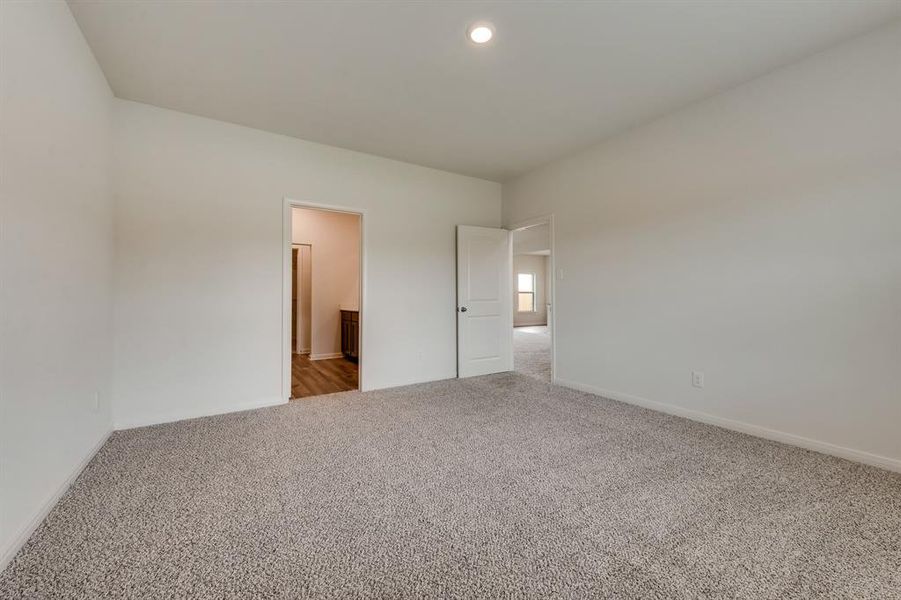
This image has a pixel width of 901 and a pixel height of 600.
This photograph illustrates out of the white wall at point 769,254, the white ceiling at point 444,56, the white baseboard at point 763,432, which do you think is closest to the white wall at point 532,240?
the white wall at point 769,254

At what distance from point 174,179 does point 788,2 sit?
14.2ft


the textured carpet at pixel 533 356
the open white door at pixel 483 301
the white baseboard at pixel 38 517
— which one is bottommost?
the white baseboard at pixel 38 517

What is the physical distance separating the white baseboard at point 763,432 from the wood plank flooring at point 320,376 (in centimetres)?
288

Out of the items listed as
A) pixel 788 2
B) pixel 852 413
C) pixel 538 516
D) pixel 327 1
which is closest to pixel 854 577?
pixel 538 516

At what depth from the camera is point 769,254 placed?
252 cm

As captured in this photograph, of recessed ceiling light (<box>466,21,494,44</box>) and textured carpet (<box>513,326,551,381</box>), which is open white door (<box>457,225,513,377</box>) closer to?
textured carpet (<box>513,326,551,381</box>)

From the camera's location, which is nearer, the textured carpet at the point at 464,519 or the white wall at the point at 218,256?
the textured carpet at the point at 464,519

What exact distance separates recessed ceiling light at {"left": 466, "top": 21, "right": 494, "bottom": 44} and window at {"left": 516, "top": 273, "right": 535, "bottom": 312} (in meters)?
9.23

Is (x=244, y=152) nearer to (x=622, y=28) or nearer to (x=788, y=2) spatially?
(x=622, y=28)

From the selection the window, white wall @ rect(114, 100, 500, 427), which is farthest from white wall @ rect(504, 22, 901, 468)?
the window

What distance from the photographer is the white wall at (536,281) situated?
11.2 m

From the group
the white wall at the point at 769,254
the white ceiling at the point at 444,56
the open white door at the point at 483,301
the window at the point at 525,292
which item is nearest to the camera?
the white ceiling at the point at 444,56

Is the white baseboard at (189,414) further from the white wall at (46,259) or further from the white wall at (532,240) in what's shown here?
the white wall at (532,240)

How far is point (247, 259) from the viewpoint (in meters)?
3.25
